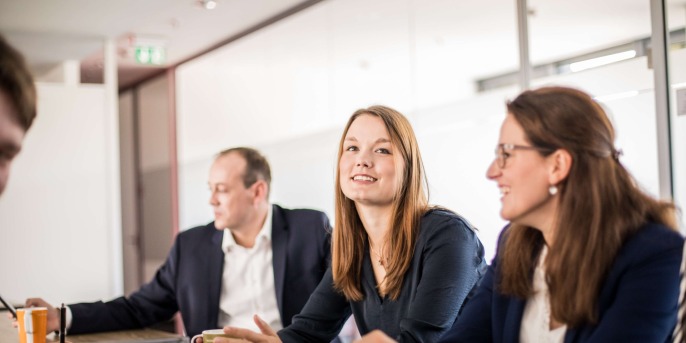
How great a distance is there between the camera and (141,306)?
3.16 m

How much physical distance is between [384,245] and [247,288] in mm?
925

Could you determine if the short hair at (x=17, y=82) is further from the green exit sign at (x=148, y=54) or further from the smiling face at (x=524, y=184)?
the green exit sign at (x=148, y=54)

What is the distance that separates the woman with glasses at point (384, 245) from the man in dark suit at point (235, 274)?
56 centimetres

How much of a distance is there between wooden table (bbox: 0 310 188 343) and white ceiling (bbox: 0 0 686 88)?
4.48 feet

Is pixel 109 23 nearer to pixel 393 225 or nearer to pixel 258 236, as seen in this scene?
pixel 258 236

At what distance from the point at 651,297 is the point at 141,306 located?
81.7 inches

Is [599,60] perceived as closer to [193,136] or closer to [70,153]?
Answer: [70,153]

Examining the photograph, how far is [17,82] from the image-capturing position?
494mm

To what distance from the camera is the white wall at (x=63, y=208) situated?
6133 millimetres

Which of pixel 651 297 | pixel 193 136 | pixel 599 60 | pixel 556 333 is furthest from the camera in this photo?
pixel 193 136

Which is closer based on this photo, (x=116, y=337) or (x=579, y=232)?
(x=579, y=232)

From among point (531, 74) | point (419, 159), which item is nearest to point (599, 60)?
point (531, 74)

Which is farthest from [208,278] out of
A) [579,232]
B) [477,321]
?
[579,232]

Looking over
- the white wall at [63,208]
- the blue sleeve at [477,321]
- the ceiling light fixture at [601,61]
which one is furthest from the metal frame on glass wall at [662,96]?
the white wall at [63,208]
